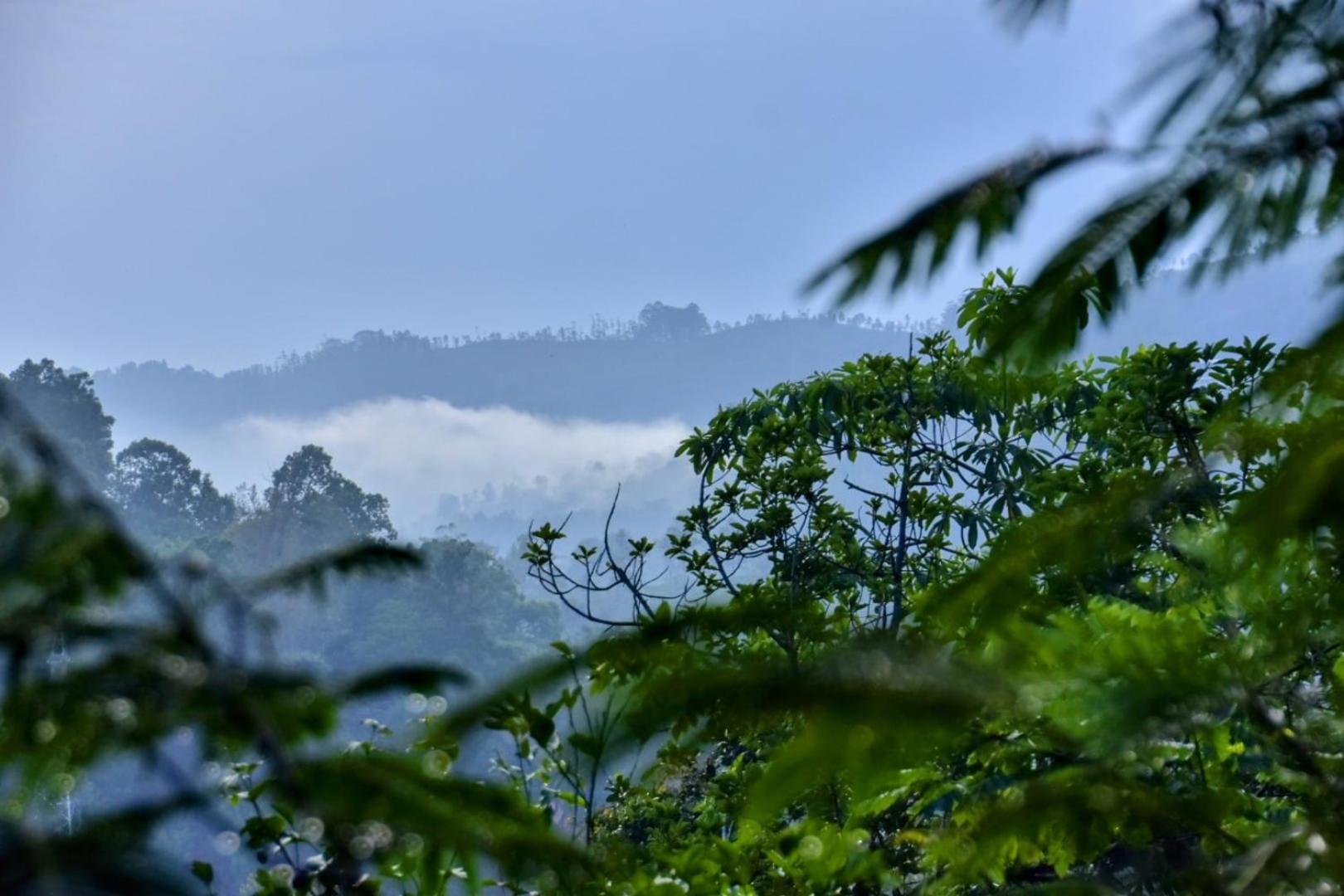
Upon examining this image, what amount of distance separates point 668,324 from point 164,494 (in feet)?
410

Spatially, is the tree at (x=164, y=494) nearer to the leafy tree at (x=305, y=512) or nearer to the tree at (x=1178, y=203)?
the leafy tree at (x=305, y=512)

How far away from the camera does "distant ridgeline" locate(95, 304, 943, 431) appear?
528 feet

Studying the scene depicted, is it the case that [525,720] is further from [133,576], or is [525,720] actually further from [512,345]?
[512,345]

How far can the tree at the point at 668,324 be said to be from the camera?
16838cm

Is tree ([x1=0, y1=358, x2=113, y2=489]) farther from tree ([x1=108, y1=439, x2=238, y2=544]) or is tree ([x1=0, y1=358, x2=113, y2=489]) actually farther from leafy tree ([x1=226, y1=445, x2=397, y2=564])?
leafy tree ([x1=226, y1=445, x2=397, y2=564])

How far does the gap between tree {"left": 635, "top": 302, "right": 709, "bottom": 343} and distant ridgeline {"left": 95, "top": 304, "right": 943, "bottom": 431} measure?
0.17 m

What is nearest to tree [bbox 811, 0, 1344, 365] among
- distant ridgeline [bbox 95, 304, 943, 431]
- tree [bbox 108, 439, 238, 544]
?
tree [bbox 108, 439, 238, 544]

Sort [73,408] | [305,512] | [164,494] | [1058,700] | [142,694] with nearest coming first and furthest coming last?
[142,694], [1058,700], [73,408], [305,512], [164,494]

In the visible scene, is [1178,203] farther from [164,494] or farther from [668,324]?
[668,324]

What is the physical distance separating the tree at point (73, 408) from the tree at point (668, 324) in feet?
401

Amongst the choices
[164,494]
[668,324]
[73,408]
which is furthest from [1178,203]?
[668,324]

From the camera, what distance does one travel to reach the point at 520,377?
166125mm

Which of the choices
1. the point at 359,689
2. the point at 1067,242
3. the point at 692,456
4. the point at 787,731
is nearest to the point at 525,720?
the point at 787,731

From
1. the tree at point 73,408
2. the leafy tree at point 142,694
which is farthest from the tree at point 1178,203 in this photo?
the tree at point 73,408
